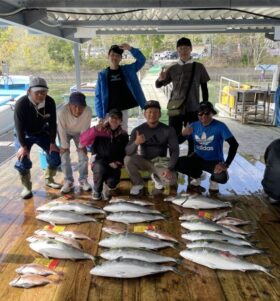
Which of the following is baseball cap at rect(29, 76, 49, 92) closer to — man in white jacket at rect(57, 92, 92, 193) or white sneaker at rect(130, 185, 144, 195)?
man in white jacket at rect(57, 92, 92, 193)

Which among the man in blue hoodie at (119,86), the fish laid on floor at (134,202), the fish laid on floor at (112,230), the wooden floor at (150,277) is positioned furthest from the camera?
the man in blue hoodie at (119,86)

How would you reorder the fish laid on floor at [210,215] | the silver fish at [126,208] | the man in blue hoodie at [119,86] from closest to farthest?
the fish laid on floor at [210,215]
the silver fish at [126,208]
the man in blue hoodie at [119,86]

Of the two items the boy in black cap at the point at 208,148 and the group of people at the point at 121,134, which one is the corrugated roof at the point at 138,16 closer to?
the group of people at the point at 121,134

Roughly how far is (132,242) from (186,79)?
2617 millimetres

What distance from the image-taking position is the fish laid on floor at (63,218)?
11.6 ft

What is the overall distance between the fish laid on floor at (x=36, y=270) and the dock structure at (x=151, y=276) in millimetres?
72

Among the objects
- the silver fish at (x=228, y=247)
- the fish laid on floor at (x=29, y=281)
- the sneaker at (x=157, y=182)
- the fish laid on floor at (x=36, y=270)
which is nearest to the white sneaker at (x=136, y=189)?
the sneaker at (x=157, y=182)

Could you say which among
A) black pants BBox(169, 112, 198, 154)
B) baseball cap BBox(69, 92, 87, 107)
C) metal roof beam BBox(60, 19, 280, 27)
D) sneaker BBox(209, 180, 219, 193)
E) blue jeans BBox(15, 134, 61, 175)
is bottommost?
sneaker BBox(209, 180, 219, 193)

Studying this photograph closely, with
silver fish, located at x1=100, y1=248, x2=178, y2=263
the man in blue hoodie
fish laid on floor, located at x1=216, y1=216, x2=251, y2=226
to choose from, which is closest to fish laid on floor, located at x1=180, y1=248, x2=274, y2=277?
silver fish, located at x1=100, y1=248, x2=178, y2=263

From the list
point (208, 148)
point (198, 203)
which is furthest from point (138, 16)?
point (198, 203)

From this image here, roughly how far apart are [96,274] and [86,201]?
1.55 m

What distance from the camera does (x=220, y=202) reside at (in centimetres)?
400

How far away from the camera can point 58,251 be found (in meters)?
2.86

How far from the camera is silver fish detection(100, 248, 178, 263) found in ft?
9.02
